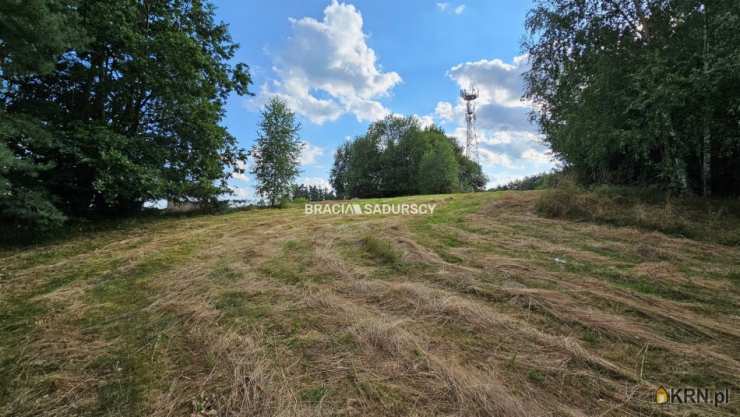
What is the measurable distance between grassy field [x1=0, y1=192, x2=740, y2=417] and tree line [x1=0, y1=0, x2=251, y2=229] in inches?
102

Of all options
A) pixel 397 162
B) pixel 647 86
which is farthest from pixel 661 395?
pixel 397 162

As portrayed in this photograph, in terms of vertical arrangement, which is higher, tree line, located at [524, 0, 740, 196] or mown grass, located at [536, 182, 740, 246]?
tree line, located at [524, 0, 740, 196]

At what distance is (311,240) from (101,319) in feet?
10.0

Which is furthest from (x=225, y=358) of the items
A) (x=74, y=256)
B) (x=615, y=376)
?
(x=74, y=256)

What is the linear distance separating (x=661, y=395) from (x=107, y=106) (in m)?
11.8

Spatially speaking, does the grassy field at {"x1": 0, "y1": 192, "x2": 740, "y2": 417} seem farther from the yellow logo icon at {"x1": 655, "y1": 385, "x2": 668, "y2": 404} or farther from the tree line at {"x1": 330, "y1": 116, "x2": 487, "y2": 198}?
the tree line at {"x1": 330, "y1": 116, "x2": 487, "y2": 198}

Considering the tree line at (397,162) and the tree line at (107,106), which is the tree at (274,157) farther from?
the tree line at (397,162)

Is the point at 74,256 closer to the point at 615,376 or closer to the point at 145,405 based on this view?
the point at 145,405

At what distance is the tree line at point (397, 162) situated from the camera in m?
28.5

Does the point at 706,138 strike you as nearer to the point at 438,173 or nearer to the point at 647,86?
the point at 647,86

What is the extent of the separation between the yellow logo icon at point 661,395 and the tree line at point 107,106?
7.81 m

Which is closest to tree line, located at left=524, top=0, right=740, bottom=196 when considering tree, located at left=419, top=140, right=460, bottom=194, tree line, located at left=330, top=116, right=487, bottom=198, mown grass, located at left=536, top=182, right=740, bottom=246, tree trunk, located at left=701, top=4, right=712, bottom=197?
tree trunk, located at left=701, top=4, right=712, bottom=197

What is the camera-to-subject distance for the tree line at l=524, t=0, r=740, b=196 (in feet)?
14.9

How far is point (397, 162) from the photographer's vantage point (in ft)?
102
